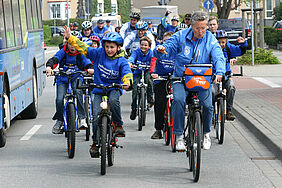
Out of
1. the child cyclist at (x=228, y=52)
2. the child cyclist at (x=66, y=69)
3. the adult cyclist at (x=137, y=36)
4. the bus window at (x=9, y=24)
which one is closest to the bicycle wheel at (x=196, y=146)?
the child cyclist at (x=66, y=69)

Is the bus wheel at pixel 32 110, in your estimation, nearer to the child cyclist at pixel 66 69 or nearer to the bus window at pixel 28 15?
the bus window at pixel 28 15

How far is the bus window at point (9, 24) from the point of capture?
428 inches

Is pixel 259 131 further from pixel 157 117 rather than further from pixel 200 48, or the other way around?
pixel 200 48

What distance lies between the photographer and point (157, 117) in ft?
33.4

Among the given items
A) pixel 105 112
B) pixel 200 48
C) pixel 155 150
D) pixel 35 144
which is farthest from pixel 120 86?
pixel 35 144

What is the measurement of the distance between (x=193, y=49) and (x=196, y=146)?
50.2 inches

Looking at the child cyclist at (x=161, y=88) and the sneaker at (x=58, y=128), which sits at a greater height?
the child cyclist at (x=161, y=88)

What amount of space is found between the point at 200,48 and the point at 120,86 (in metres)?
1.01

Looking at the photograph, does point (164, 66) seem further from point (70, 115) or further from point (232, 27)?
point (232, 27)

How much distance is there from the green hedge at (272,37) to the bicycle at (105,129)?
3356 centimetres

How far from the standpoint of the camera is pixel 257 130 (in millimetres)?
10789

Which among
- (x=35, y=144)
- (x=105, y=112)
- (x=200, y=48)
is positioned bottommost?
(x=35, y=144)

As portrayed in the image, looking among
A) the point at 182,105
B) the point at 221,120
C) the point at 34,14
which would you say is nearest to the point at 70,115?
the point at 182,105

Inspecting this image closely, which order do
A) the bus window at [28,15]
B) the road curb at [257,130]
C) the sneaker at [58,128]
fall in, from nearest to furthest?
the road curb at [257,130]
the sneaker at [58,128]
the bus window at [28,15]
